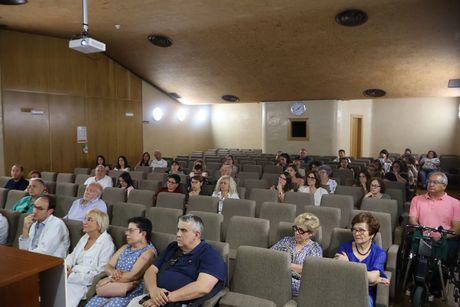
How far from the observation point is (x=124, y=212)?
4.12m

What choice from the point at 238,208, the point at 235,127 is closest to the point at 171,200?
the point at 238,208

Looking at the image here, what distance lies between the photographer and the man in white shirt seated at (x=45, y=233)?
330 centimetres

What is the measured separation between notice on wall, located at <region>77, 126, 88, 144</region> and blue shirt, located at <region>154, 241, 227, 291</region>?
25.7 feet

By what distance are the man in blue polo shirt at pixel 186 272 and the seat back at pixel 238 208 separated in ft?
5.28

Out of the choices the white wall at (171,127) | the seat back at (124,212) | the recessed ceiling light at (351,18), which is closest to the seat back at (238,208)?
the seat back at (124,212)

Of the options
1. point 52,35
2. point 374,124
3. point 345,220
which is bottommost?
point 345,220

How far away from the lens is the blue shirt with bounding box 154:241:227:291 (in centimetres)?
249

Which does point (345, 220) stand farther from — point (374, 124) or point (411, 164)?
point (374, 124)

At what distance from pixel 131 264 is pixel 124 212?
1385 millimetres

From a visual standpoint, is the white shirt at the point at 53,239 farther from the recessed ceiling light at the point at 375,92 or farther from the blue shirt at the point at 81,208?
the recessed ceiling light at the point at 375,92

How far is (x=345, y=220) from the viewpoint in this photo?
4.45 metres

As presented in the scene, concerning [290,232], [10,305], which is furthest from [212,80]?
[10,305]

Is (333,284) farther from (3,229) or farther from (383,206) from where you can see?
(3,229)

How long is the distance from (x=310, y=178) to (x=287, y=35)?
3755 mm
